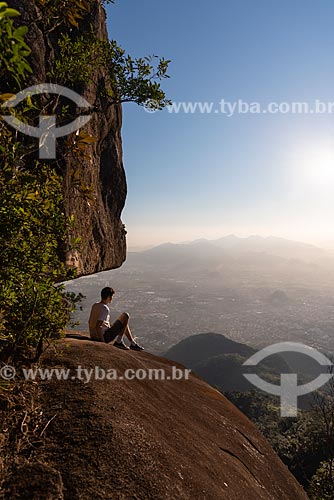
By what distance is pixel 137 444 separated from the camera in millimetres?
4422

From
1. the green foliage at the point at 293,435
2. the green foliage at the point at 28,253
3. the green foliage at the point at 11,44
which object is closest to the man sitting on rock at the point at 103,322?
the green foliage at the point at 28,253

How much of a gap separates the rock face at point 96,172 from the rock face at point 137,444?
3694mm

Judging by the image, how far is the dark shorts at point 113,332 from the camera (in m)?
8.75

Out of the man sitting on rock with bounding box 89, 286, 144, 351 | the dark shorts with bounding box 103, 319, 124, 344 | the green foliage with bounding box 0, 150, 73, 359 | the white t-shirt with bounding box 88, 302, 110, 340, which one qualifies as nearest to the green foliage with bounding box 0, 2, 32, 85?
the green foliage with bounding box 0, 150, 73, 359

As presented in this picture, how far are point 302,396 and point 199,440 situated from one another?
4438 inches

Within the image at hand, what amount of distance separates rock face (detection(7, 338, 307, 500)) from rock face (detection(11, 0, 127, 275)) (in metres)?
3.69

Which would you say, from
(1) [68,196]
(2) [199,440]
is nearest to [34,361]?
(2) [199,440]

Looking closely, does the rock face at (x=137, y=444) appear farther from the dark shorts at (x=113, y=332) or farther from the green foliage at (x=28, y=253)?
the dark shorts at (x=113, y=332)

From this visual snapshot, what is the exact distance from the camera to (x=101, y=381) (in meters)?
5.67

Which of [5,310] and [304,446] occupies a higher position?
[5,310]

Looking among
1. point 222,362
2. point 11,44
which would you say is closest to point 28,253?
point 11,44

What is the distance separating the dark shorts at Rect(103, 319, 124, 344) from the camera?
344 inches

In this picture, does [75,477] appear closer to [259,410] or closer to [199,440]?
[199,440]

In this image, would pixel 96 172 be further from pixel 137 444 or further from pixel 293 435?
pixel 293 435
